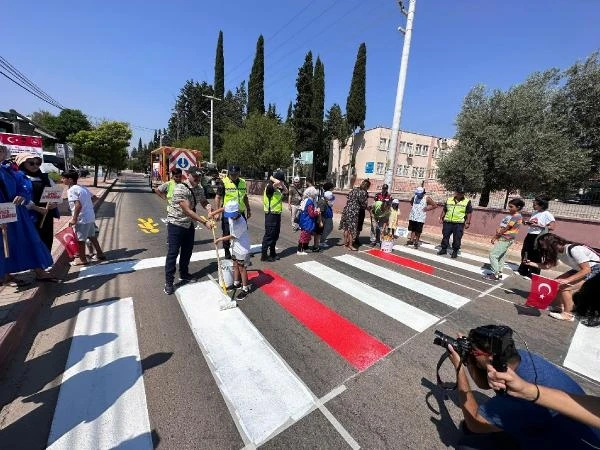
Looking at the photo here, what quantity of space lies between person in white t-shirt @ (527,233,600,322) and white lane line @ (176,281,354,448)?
365 centimetres

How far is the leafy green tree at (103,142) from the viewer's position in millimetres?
23594

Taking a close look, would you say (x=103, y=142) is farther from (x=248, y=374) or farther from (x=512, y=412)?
(x=512, y=412)

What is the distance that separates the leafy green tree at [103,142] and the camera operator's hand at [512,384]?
2869 cm

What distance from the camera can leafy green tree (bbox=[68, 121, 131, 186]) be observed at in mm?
23594

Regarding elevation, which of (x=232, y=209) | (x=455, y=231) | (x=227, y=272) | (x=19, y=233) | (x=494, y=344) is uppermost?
(x=232, y=209)

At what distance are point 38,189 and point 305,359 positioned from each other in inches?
206

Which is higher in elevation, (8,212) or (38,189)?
(38,189)

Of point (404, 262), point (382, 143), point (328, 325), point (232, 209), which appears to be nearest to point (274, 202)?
point (232, 209)

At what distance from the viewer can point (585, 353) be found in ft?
12.2

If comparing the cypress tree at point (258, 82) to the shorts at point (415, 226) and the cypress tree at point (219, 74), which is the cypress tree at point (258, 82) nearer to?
the cypress tree at point (219, 74)

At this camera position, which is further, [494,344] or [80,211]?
[80,211]

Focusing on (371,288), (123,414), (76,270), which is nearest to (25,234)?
(76,270)

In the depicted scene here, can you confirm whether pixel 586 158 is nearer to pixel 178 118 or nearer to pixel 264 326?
pixel 264 326

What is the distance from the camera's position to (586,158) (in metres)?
13.4
